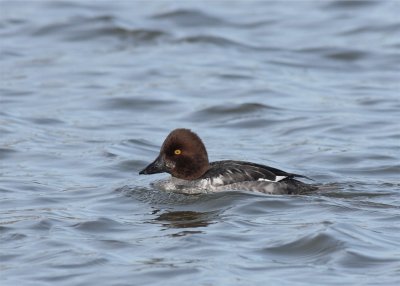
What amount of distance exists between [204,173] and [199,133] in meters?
3.56

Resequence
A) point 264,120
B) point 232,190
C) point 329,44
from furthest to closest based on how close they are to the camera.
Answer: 1. point 329,44
2. point 264,120
3. point 232,190

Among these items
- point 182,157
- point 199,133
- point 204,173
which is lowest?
point 204,173

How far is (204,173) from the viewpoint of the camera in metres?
12.6

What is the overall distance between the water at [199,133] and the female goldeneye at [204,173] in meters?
0.19

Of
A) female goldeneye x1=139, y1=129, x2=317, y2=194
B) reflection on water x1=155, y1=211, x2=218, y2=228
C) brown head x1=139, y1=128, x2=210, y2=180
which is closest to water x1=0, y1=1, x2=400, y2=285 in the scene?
reflection on water x1=155, y1=211, x2=218, y2=228

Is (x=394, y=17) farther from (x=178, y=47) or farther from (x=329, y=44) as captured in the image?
(x=178, y=47)

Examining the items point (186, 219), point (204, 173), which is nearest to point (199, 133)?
point (204, 173)

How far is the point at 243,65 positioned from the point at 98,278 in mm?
11194

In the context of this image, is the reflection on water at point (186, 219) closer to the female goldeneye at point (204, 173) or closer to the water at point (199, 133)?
the water at point (199, 133)

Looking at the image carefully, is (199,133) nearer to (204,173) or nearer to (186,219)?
(204,173)

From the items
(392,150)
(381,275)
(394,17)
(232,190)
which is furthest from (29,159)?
(394,17)

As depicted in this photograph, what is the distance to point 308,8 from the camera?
79.0ft

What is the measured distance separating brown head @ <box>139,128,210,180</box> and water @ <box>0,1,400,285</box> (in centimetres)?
35

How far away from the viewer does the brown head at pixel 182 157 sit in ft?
40.9
